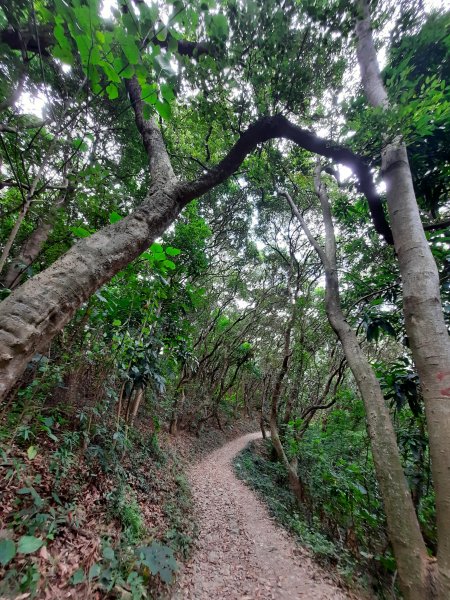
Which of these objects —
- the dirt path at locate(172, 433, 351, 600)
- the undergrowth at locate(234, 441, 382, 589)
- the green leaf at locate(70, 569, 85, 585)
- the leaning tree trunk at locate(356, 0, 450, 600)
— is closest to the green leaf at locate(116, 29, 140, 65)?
the leaning tree trunk at locate(356, 0, 450, 600)

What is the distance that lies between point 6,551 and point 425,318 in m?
3.62

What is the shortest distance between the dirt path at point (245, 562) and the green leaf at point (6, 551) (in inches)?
78.5

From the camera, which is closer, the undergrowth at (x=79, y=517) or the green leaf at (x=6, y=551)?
the green leaf at (x=6, y=551)

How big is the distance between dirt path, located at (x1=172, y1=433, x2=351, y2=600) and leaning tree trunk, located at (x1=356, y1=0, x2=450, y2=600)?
2742 millimetres

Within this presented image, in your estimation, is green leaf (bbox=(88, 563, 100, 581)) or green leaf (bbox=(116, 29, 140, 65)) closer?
green leaf (bbox=(116, 29, 140, 65))

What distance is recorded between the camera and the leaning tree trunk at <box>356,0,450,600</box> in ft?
5.23

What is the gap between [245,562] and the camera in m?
3.76

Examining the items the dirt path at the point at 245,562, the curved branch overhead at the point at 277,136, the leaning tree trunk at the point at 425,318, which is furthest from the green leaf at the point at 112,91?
the dirt path at the point at 245,562

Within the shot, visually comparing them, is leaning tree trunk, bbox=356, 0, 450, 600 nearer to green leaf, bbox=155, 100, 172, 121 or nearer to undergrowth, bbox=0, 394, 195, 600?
green leaf, bbox=155, 100, 172, 121

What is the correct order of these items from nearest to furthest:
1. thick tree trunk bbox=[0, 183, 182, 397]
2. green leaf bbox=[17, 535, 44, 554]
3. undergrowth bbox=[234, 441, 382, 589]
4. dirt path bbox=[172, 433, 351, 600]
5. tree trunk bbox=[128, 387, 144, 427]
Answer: thick tree trunk bbox=[0, 183, 182, 397], green leaf bbox=[17, 535, 44, 554], dirt path bbox=[172, 433, 351, 600], undergrowth bbox=[234, 441, 382, 589], tree trunk bbox=[128, 387, 144, 427]

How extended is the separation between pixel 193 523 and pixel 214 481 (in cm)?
282

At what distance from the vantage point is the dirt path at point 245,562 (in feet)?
10.4

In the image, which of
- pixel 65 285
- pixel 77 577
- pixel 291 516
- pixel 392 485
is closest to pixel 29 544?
pixel 77 577

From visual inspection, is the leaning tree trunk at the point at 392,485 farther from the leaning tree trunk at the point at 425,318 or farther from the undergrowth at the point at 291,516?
the undergrowth at the point at 291,516
